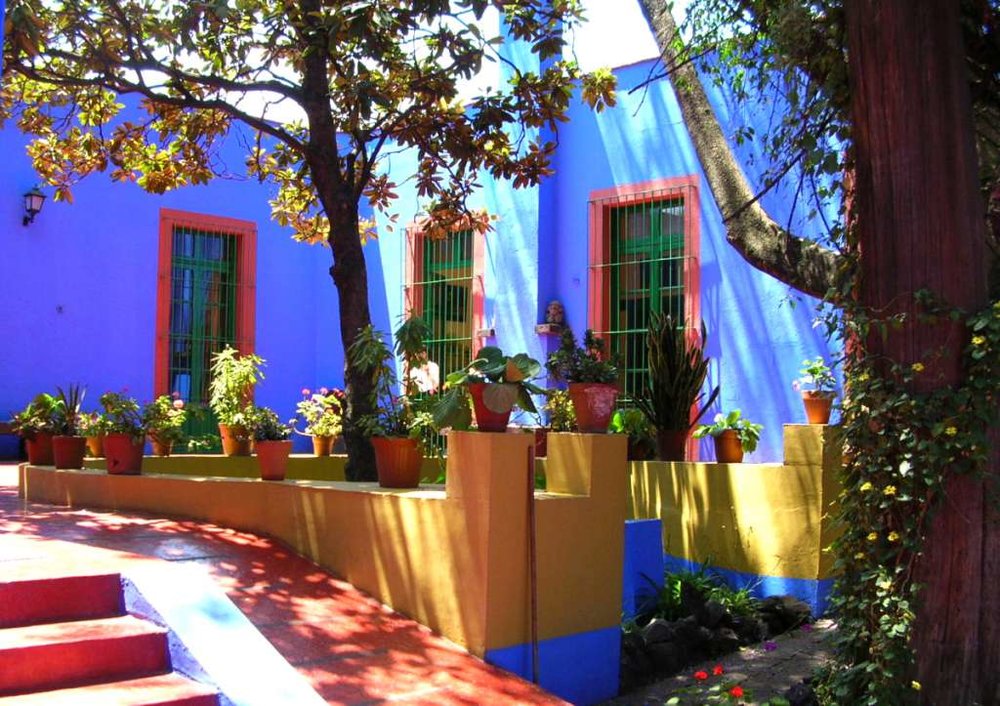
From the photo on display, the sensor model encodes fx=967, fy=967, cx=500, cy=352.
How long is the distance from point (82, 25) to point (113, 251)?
546 cm

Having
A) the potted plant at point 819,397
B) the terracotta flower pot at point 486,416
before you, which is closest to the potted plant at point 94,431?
the terracotta flower pot at point 486,416

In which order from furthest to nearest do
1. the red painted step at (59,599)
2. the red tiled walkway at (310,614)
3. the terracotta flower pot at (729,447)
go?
the terracotta flower pot at (729,447) → the red tiled walkway at (310,614) → the red painted step at (59,599)

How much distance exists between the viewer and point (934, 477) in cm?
414

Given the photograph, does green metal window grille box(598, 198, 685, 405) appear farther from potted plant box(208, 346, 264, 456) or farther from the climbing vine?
the climbing vine

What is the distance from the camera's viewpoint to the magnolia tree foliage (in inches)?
262

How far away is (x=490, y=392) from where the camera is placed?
4.88m

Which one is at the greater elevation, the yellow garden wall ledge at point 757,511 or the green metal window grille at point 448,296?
the green metal window grille at point 448,296

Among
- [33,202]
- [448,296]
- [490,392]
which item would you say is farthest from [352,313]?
[33,202]

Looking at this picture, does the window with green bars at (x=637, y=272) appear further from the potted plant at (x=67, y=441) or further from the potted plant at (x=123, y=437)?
the potted plant at (x=67, y=441)

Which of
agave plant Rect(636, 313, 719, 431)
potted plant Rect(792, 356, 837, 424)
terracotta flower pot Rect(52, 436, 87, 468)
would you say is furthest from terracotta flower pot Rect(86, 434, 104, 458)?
potted plant Rect(792, 356, 837, 424)

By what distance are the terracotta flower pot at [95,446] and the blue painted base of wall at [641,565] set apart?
4.52 meters

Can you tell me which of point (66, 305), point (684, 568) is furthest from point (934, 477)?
point (66, 305)

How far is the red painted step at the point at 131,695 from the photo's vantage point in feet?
11.7

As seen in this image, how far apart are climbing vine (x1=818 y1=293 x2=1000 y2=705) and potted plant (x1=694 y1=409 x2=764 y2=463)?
110 inches
